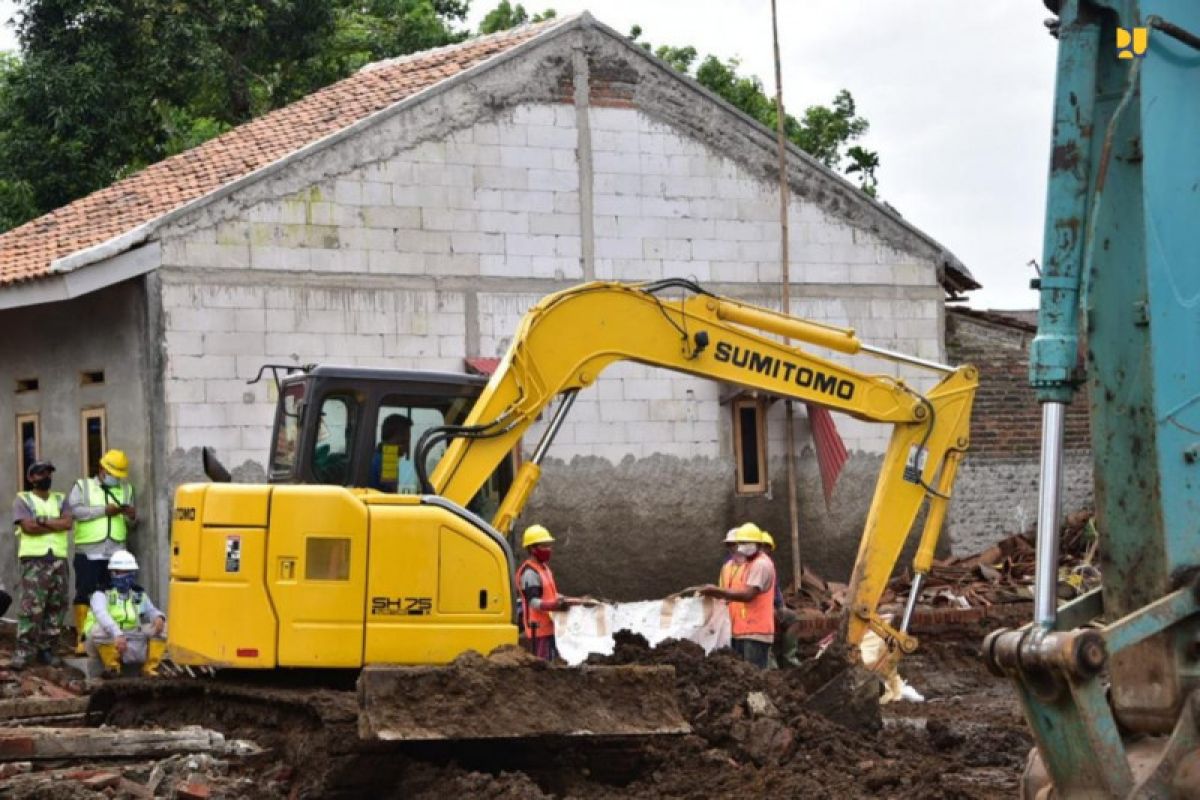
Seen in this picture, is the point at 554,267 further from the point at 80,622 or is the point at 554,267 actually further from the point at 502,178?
the point at 80,622

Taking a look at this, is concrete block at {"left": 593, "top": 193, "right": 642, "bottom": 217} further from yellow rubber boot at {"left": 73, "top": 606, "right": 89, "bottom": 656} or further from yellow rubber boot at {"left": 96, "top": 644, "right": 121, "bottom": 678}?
yellow rubber boot at {"left": 96, "top": 644, "right": 121, "bottom": 678}

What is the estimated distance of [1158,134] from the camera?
21.4 feet

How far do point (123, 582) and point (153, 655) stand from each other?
0.65 metres

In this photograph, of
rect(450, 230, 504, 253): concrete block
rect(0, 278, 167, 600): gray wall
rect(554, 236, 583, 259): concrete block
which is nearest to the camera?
rect(0, 278, 167, 600): gray wall

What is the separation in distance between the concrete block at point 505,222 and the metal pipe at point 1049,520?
14187mm

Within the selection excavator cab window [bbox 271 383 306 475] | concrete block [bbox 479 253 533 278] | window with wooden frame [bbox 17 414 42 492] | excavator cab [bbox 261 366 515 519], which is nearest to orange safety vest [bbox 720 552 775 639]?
excavator cab [bbox 261 366 515 519]

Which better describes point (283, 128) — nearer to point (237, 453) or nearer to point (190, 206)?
point (190, 206)

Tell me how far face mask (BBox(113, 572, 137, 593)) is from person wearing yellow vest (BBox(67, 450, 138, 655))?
168cm

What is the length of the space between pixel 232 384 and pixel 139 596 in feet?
10.6

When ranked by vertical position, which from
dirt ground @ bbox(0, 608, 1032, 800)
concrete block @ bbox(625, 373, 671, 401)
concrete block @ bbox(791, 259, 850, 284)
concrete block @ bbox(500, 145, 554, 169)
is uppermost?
concrete block @ bbox(500, 145, 554, 169)

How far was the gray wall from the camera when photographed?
18312 millimetres

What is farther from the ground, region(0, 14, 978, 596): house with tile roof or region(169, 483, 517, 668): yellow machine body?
region(0, 14, 978, 596): house with tile roof

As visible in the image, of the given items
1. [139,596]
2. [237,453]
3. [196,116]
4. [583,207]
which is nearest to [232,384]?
[237,453]

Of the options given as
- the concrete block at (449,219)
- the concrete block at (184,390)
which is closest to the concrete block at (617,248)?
the concrete block at (449,219)
